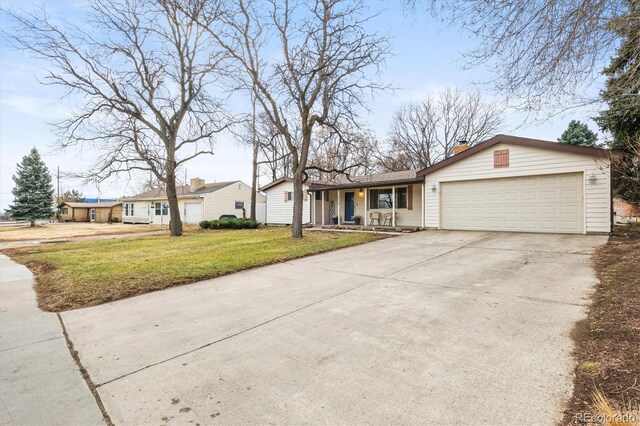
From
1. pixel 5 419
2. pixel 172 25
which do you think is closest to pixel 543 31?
pixel 5 419

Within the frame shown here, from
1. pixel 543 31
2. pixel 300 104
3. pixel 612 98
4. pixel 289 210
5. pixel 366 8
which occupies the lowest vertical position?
pixel 289 210

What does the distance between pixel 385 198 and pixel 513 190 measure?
6145 mm

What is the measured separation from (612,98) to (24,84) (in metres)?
18.8

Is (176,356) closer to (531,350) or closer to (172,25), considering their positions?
(531,350)

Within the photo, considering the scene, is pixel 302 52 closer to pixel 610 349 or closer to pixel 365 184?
pixel 365 184

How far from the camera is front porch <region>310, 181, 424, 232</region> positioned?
1486 centimetres

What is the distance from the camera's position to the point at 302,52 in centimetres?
1147

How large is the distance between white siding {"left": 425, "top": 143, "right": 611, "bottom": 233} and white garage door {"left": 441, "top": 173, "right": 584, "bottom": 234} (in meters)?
0.25

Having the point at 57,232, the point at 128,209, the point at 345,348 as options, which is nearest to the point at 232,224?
the point at 57,232

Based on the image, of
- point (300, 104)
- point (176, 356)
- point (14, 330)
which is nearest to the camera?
point (176, 356)

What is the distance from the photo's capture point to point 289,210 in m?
20.1

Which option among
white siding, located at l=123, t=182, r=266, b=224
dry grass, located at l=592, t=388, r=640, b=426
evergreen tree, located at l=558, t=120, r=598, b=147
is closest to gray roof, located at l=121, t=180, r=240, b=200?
white siding, located at l=123, t=182, r=266, b=224

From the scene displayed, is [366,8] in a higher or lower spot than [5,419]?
higher

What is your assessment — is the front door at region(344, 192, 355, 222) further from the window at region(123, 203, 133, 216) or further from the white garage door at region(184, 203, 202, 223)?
the window at region(123, 203, 133, 216)
